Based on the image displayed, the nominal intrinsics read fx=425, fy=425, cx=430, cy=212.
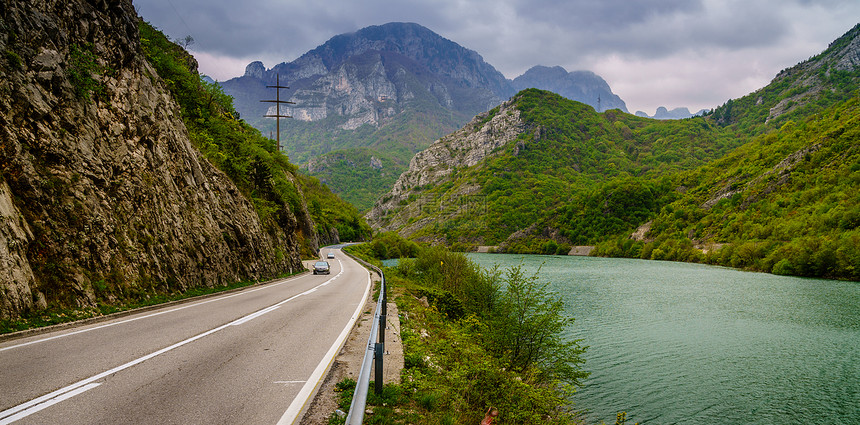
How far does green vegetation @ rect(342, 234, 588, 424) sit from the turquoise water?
8.15ft

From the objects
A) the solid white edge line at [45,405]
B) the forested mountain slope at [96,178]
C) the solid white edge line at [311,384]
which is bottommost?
the solid white edge line at [311,384]

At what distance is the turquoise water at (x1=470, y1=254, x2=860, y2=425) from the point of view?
13773mm

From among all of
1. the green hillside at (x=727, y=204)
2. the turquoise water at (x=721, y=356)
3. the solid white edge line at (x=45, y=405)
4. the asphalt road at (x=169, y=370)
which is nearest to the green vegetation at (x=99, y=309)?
the asphalt road at (x=169, y=370)

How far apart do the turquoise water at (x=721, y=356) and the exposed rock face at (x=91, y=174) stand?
14586 mm

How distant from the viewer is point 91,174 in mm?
12984

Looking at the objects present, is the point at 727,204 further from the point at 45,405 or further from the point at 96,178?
the point at 45,405

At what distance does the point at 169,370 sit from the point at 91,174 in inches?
382

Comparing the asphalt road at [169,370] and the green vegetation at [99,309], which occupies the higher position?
the green vegetation at [99,309]

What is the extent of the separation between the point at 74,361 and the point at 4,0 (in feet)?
37.6

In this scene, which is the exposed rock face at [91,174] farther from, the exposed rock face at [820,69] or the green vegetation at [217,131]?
the exposed rock face at [820,69]

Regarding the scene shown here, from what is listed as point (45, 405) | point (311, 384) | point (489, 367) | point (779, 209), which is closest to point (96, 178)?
point (45, 405)

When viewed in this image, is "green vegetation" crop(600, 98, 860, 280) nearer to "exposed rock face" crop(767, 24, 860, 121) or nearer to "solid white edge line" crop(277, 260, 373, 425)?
"solid white edge line" crop(277, 260, 373, 425)

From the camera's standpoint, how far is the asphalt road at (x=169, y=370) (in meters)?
4.84

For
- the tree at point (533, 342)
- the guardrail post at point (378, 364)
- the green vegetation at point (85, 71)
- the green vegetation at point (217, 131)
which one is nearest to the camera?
the guardrail post at point (378, 364)
